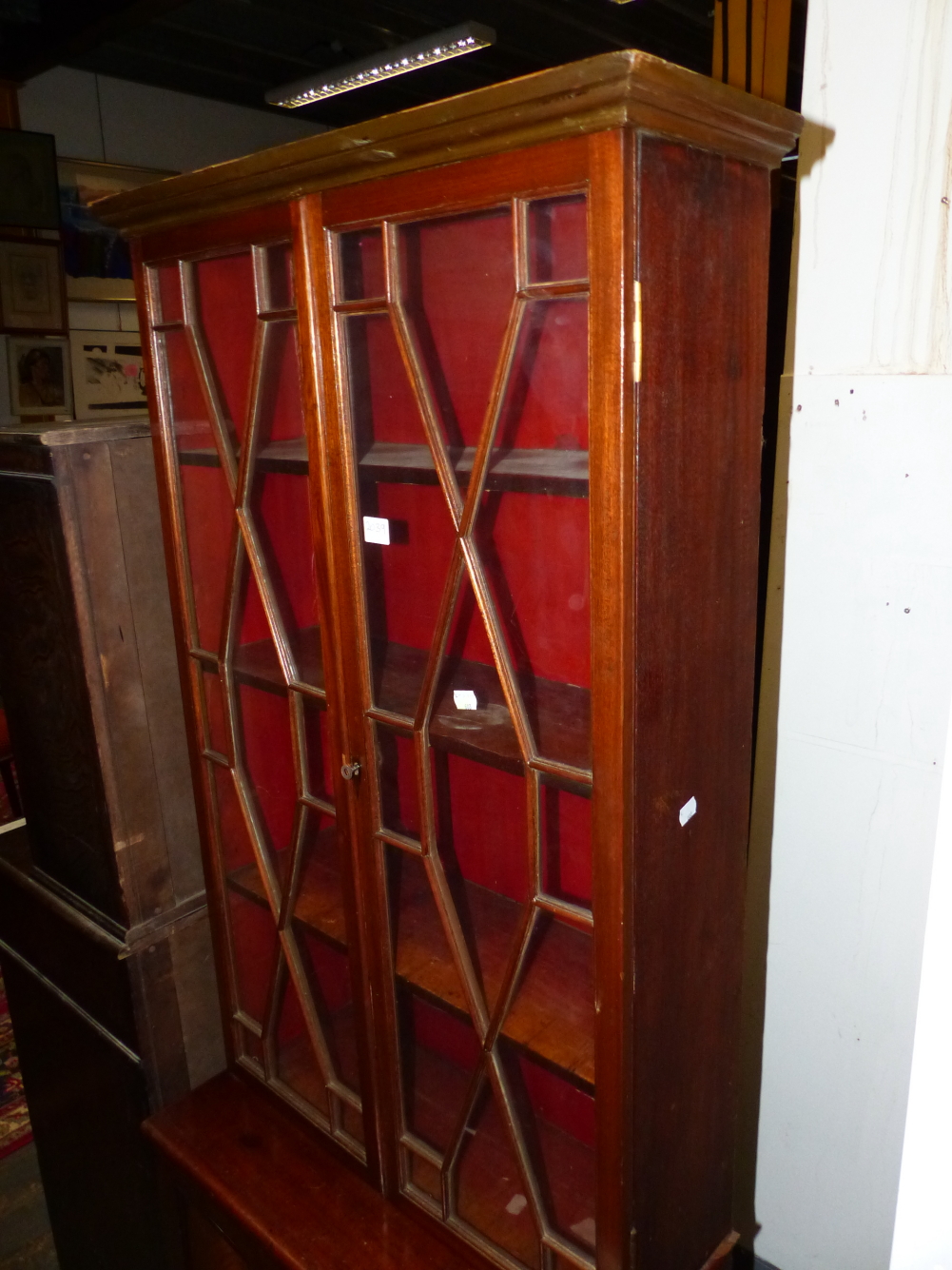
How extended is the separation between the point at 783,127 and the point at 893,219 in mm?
319

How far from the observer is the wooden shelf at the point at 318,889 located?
4.62 feet

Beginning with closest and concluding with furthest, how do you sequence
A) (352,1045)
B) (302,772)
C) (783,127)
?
1. (783,127)
2. (302,772)
3. (352,1045)

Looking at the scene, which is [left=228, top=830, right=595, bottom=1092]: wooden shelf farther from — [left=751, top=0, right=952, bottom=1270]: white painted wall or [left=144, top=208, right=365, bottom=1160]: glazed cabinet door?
[left=751, top=0, right=952, bottom=1270]: white painted wall

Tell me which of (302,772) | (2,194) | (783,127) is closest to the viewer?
(783,127)

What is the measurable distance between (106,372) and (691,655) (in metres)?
4.01

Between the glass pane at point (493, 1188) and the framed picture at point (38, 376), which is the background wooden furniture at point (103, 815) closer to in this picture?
the glass pane at point (493, 1188)

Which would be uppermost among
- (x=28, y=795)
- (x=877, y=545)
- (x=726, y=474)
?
(x=726, y=474)

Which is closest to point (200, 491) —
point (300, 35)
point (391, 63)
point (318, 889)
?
point (318, 889)

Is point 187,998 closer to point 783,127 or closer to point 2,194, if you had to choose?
point 783,127

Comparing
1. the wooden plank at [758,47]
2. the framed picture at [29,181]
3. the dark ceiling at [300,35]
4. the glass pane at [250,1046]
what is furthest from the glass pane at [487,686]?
the framed picture at [29,181]

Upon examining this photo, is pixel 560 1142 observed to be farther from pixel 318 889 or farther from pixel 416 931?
pixel 318 889

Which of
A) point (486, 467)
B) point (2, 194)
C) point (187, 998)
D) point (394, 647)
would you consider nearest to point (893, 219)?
point (486, 467)

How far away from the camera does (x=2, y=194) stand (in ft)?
12.2

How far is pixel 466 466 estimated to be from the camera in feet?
3.45
